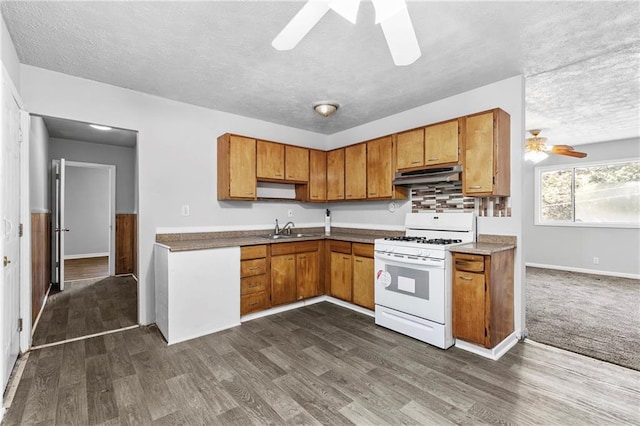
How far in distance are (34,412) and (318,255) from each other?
291 centimetres

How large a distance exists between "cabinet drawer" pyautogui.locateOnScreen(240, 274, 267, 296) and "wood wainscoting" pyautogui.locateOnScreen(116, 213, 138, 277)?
362 cm

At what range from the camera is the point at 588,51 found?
247 centimetres

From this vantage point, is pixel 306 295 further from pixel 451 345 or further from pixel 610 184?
pixel 610 184

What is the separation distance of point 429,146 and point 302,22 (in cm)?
214

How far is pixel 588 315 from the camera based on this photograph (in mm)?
3588

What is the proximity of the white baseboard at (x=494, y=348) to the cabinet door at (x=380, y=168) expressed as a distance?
70.5 inches

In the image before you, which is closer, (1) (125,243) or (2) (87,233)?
(1) (125,243)

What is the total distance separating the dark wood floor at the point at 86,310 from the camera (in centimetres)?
312

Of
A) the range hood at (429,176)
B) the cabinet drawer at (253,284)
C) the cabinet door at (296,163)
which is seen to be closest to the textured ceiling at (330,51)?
the cabinet door at (296,163)

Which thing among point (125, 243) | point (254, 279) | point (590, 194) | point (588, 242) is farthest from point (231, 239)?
point (590, 194)

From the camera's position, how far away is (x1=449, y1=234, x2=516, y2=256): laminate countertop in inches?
103

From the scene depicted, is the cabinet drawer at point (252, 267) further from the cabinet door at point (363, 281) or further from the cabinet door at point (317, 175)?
the cabinet door at point (317, 175)

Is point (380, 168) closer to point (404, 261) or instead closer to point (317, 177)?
point (317, 177)

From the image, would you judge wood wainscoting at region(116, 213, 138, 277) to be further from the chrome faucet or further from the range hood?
the range hood
